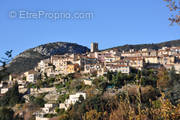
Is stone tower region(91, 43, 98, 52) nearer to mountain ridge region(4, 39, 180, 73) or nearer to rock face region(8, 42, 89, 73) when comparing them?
mountain ridge region(4, 39, 180, 73)

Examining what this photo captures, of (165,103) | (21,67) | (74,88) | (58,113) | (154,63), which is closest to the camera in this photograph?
(165,103)

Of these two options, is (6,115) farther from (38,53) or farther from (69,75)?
(38,53)

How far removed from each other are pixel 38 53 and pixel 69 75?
47805 mm

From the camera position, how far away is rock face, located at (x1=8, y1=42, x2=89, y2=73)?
84062 mm

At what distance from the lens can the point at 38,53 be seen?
9781 centimetres

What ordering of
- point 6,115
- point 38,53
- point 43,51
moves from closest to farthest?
point 6,115, point 38,53, point 43,51

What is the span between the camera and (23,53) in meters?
97.1

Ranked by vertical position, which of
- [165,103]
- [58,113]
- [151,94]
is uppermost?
[165,103]

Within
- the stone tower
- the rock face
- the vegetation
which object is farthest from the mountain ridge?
the vegetation

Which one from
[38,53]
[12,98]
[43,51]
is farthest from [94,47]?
[12,98]

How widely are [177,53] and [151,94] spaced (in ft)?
91.9

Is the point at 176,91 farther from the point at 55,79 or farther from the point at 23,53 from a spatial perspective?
the point at 23,53

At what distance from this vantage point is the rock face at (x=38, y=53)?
8406cm

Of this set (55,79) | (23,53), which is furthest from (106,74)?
(23,53)
